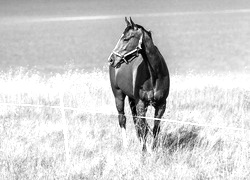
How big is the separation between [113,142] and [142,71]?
1278 millimetres

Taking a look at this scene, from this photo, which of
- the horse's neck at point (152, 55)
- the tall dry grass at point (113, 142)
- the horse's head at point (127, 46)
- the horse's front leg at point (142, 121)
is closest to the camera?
the tall dry grass at point (113, 142)

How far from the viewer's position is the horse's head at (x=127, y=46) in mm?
8227

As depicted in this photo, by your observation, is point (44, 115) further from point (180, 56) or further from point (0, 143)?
point (180, 56)

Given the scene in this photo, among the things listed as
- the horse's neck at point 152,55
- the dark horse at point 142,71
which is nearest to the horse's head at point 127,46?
the dark horse at point 142,71

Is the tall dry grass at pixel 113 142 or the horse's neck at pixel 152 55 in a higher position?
the horse's neck at pixel 152 55

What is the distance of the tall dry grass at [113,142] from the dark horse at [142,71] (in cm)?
43

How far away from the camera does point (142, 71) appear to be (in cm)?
887

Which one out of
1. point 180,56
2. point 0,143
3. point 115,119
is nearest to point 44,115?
point 115,119

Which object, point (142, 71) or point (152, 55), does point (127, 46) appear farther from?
point (142, 71)

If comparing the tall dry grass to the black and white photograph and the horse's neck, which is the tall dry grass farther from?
the horse's neck

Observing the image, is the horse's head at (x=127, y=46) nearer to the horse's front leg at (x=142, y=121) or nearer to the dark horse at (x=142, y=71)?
the dark horse at (x=142, y=71)

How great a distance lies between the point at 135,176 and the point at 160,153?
0.92 metres

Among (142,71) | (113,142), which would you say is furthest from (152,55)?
(113,142)

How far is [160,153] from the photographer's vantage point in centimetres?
828
